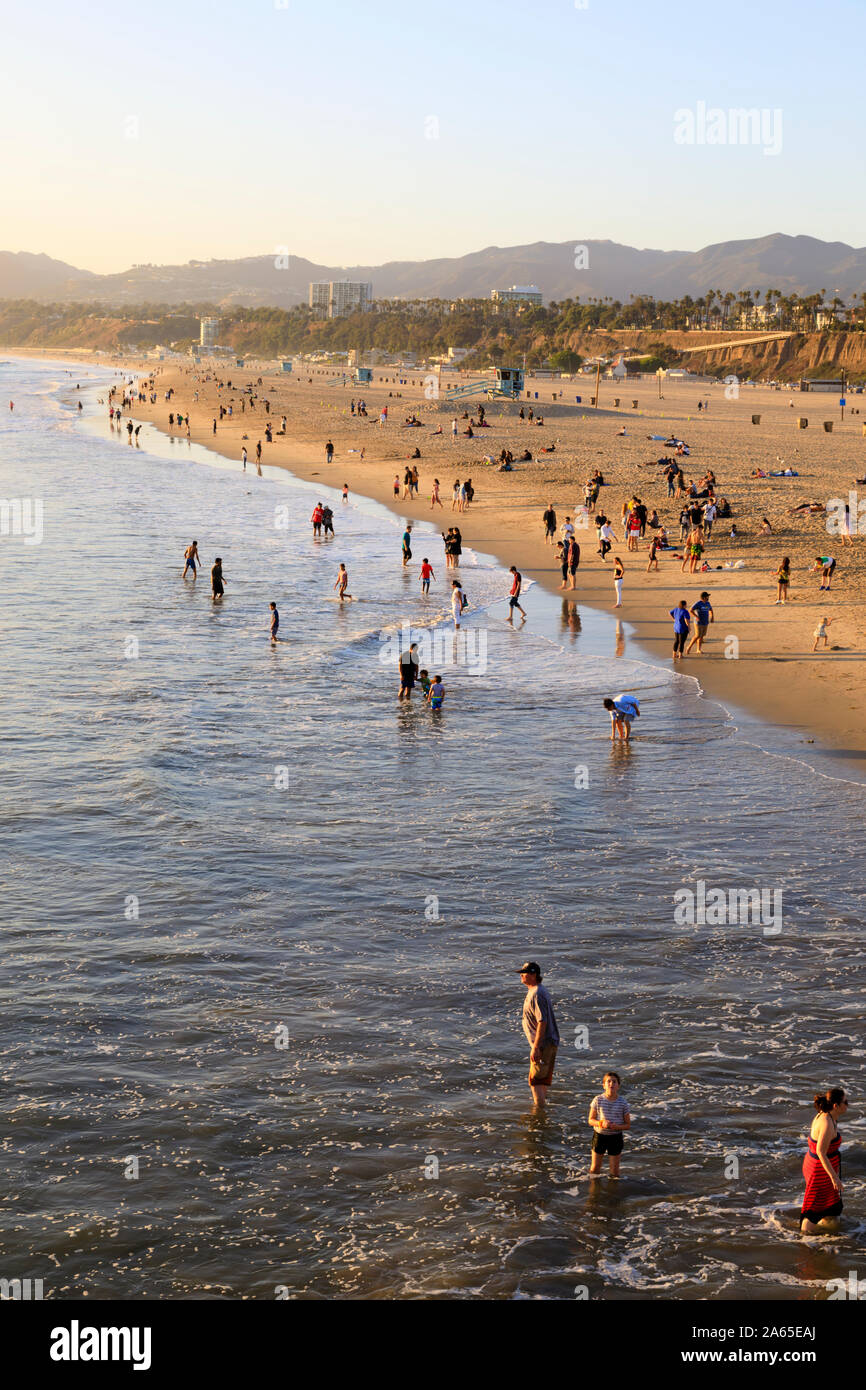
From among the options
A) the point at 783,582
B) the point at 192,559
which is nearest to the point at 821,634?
the point at 783,582

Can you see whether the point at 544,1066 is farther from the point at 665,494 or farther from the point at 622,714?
the point at 665,494

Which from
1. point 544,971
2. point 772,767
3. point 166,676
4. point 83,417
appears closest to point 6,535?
point 166,676

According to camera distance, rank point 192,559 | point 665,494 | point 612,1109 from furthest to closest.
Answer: point 665,494 → point 192,559 → point 612,1109

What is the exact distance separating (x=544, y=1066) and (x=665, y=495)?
4119 cm

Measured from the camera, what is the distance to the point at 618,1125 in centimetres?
988

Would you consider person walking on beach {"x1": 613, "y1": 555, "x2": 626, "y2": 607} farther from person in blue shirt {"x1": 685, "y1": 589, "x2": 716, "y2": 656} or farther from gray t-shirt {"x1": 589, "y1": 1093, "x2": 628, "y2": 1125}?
gray t-shirt {"x1": 589, "y1": 1093, "x2": 628, "y2": 1125}

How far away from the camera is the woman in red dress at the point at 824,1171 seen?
9.08 metres

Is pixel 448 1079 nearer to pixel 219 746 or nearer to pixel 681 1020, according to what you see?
pixel 681 1020

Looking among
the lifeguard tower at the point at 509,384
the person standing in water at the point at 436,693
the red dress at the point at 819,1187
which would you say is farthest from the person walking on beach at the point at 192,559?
the lifeguard tower at the point at 509,384

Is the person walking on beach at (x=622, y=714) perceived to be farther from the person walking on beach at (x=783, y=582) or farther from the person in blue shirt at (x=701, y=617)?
the person walking on beach at (x=783, y=582)

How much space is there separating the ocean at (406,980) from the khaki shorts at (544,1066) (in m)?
0.33

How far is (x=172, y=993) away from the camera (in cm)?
1314

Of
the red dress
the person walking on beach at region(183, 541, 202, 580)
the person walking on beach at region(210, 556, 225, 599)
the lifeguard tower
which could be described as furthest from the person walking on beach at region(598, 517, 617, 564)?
the lifeguard tower

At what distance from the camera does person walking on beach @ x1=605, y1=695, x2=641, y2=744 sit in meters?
21.4
